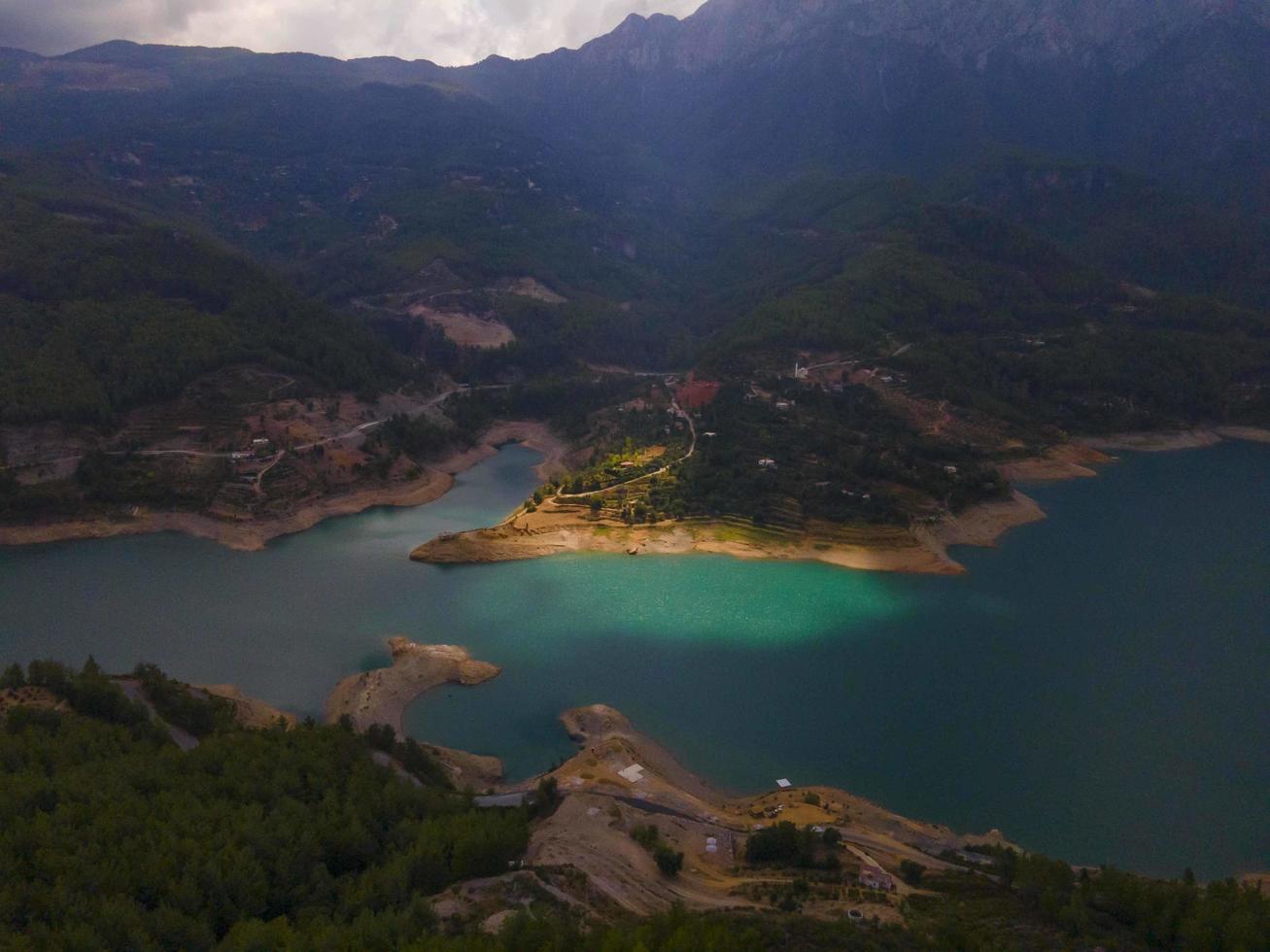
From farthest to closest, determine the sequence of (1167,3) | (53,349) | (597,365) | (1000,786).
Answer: (1167,3)
(597,365)
(53,349)
(1000,786)

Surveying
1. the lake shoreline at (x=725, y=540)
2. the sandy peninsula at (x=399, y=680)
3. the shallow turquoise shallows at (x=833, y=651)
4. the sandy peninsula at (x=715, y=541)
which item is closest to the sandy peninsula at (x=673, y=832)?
the shallow turquoise shallows at (x=833, y=651)

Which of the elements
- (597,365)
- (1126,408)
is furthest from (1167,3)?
(597,365)

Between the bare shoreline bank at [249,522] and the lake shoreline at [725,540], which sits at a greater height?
the bare shoreline bank at [249,522]

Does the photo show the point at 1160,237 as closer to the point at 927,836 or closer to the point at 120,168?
the point at 927,836

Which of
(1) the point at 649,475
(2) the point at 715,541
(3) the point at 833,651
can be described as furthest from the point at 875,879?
(1) the point at 649,475

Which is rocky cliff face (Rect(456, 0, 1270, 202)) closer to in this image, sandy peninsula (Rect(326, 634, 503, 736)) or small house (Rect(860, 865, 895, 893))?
sandy peninsula (Rect(326, 634, 503, 736))

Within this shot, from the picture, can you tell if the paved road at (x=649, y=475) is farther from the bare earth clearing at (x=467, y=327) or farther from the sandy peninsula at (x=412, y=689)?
the bare earth clearing at (x=467, y=327)

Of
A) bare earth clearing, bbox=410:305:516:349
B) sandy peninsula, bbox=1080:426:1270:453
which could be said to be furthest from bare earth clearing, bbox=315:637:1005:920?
bare earth clearing, bbox=410:305:516:349
